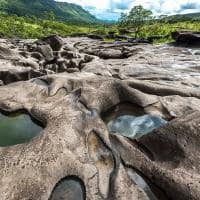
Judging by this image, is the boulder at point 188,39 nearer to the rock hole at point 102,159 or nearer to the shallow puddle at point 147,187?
the rock hole at point 102,159

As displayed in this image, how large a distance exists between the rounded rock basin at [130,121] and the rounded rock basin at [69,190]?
5378mm

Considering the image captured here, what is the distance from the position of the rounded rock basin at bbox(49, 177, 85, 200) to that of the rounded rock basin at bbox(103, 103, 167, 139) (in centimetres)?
538

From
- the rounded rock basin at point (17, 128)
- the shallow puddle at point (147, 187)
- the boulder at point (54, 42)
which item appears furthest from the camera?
the boulder at point (54, 42)

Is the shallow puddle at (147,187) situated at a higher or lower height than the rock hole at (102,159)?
lower

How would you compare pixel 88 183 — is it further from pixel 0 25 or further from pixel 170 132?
pixel 0 25

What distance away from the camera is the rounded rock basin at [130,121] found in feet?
59.4

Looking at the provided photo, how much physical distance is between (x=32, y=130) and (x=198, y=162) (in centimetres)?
Answer: 950

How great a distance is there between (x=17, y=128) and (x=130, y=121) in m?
7.05

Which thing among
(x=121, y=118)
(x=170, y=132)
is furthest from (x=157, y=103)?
(x=170, y=132)

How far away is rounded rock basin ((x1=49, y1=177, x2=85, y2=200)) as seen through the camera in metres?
12.2

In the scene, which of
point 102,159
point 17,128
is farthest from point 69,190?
point 17,128

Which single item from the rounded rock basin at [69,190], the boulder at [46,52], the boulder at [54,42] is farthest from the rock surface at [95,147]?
the boulder at [54,42]

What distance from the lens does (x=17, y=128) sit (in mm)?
18578

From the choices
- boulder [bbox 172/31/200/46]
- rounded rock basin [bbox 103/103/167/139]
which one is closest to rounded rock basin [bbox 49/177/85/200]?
rounded rock basin [bbox 103/103/167/139]
